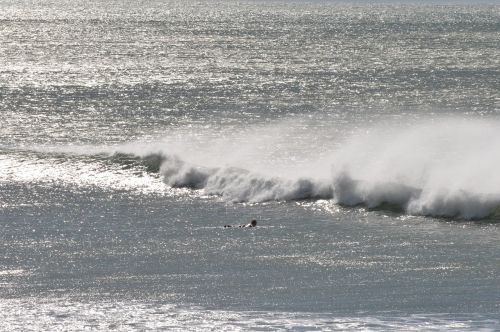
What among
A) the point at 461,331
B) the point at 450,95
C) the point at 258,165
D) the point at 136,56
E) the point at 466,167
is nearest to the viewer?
the point at 461,331

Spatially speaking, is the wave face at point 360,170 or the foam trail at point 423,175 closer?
the foam trail at point 423,175

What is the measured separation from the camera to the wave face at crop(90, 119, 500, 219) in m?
33.6

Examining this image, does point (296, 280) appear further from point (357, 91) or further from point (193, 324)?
point (357, 91)

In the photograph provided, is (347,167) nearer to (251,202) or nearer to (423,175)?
(423,175)

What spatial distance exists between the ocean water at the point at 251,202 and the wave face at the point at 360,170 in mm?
82

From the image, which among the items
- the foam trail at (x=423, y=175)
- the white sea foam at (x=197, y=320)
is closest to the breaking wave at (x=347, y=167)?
the foam trail at (x=423, y=175)

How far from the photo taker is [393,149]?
131ft

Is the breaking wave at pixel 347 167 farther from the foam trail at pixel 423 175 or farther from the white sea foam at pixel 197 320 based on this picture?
the white sea foam at pixel 197 320

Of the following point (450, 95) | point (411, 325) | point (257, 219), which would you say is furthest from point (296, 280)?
point (450, 95)

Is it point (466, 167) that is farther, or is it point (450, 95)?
point (450, 95)

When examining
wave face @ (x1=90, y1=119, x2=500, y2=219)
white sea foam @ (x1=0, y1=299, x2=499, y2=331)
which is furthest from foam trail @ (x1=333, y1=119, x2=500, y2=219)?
white sea foam @ (x1=0, y1=299, x2=499, y2=331)

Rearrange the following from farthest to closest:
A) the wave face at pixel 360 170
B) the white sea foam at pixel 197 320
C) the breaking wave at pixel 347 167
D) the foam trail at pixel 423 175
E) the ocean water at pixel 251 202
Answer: the breaking wave at pixel 347 167 → the wave face at pixel 360 170 → the foam trail at pixel 423 175 → the ocean water at pixel 251 202 → the white sea foam at pixel 197 320

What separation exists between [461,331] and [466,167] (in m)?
14.3

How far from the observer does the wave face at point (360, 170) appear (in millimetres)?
33594
